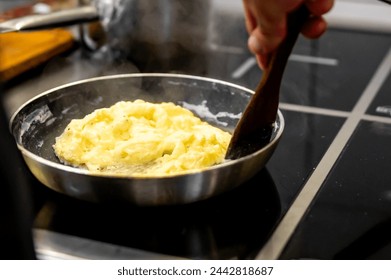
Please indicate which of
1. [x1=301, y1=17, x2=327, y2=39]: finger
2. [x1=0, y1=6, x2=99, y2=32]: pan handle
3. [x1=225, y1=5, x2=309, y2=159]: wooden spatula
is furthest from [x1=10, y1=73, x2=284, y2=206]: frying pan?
[x1=0, y1=6, x2=99, y2=32]: pan handle

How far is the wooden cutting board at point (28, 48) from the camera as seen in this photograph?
122 centimetres

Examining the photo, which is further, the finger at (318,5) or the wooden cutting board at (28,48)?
the wooden cutting board at (28,48)

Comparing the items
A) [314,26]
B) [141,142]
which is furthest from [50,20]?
[314,26]

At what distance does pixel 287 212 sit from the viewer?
754 millimetres

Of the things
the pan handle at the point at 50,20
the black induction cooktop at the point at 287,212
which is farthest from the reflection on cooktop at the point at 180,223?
the pan handle at the point at 50,20

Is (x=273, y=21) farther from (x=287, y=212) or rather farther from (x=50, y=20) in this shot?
(x=50, y=20)

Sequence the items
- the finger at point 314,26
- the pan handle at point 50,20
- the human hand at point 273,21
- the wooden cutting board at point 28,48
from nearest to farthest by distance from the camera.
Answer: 1. the human hand at point 273,21
2. the finger at point 314,26
3. the pan handle at point 50,20
4. the wooden cutting board at point 28,48

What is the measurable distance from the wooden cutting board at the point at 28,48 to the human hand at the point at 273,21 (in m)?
0.62

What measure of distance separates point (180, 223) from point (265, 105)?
194 mm

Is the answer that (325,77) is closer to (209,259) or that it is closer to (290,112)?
(290,112)

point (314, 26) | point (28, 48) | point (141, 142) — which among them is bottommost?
point (28, 48)

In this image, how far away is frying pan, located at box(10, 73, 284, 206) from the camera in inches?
26.9

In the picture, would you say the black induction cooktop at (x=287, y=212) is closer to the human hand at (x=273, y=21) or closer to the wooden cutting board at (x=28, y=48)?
the human hand at (x=273, y=21)
